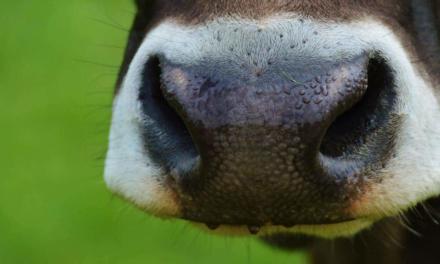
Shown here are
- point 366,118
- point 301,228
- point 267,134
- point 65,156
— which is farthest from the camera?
point 65,156

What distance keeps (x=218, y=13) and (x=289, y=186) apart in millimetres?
361

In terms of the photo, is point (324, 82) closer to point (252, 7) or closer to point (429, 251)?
point (252, 7)

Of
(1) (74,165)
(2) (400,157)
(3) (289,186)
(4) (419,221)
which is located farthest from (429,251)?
(1) (74,165)

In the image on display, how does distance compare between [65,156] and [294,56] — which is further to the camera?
[65,156]

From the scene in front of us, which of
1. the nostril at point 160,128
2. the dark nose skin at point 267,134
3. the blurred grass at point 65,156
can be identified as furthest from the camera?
the blurred grass at point 65,156

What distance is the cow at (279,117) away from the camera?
6.53ft

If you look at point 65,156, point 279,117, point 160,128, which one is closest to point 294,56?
point 279,117

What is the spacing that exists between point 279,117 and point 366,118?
0.20m

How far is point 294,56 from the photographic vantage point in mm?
2037

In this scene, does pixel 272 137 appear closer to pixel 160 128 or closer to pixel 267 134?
pixel 267 134

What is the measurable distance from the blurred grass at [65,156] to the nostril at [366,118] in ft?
8.30

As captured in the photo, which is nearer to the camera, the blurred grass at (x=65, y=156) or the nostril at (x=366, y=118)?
the nostril at (x=366, y=118)

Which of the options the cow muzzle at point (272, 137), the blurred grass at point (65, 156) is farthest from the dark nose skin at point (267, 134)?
the blurred grass at point (65, 156)

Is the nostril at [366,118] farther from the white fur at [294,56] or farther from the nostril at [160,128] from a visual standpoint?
the nostril at [160,128]
